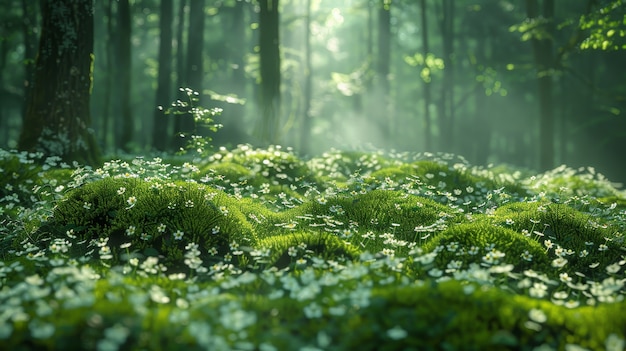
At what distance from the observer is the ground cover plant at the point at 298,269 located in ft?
9.54

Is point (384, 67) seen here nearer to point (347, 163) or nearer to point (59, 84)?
point (347, 163)

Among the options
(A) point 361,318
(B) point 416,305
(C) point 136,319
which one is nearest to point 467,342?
(B) point 416,305

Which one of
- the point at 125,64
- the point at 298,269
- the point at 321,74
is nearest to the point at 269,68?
the point at 125,64

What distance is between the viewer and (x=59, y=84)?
346 inches

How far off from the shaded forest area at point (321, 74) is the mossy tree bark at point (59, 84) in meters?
0.02

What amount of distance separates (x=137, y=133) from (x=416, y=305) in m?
47.8

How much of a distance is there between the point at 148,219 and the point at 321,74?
43.5m

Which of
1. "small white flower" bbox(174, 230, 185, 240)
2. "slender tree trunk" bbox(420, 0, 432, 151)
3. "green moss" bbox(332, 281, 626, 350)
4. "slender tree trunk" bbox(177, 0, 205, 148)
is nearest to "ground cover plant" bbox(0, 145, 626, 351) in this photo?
"green moss" bbox(332, 281, 626, 350)

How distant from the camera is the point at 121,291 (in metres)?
3.69

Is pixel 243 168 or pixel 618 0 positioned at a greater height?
pixel 618 0

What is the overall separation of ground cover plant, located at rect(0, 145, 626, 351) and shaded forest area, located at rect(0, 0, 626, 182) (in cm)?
169

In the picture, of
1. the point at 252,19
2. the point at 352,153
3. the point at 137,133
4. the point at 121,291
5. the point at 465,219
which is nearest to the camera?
the point at 121,291

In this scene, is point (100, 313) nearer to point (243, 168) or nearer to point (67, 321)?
point (67, 321)

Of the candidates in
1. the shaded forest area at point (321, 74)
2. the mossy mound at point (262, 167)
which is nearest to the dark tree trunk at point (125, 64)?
the shaded forest area at point (321, 74)
